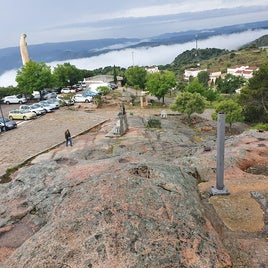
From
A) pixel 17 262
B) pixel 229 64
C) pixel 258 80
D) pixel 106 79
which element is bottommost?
pixel 229 64

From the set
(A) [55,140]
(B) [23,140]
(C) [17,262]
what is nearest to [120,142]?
(A) [55,140]

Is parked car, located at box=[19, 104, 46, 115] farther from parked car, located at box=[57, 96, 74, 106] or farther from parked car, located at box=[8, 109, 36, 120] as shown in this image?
parked car, located at box=[57, 96, 74, 106]

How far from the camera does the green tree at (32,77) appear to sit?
43281mm

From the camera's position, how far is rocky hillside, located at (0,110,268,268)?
18.3 ft

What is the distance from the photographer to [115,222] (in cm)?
623

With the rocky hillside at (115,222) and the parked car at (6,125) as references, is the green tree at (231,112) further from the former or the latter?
the parked car at (6,125)

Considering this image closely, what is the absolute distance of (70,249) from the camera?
5.70 m

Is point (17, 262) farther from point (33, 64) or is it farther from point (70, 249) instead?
point (33, 64)

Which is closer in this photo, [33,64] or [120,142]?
[120,142]

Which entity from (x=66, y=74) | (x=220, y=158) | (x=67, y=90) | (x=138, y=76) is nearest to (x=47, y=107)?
(x=67, y=90)

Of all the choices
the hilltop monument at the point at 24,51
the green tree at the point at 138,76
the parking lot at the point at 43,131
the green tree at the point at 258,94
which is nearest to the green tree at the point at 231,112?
the green tree at the point at 258,94

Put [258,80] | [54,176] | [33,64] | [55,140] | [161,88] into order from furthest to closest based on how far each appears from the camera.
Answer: [33,64], [161,88], [258,80], [55,140], [54,176]

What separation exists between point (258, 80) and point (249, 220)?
2721cm

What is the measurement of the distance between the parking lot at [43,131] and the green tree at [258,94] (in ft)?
49.1
